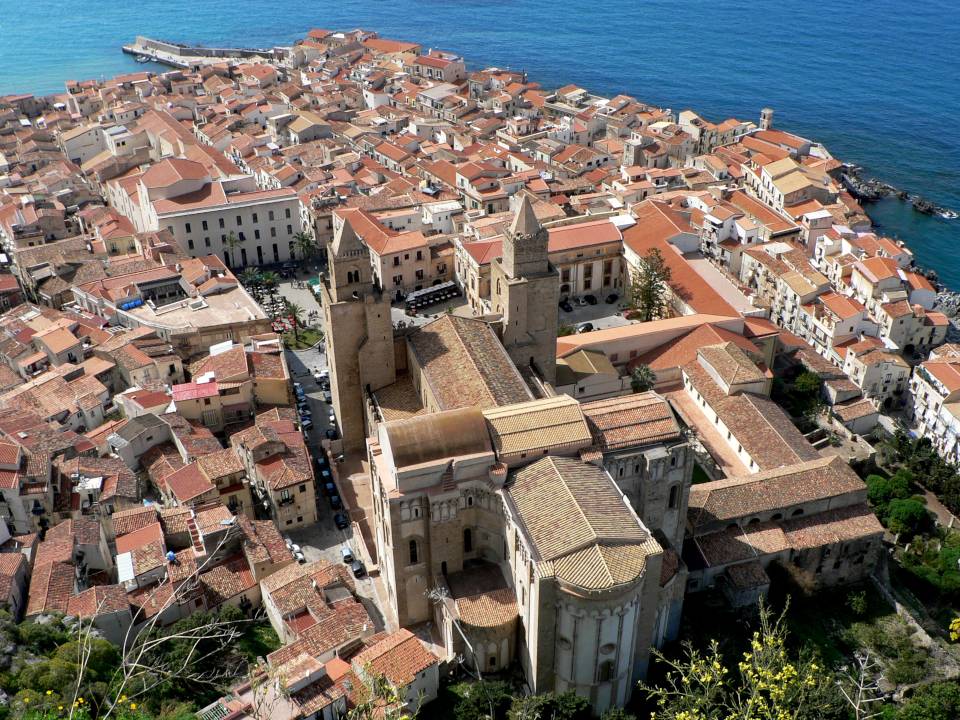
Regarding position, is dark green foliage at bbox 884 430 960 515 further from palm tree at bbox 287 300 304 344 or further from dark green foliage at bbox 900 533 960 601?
palm tree at bbox 287 300 304 344

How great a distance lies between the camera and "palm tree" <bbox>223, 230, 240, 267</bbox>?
7823cm

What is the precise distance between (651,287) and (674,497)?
30303 mm

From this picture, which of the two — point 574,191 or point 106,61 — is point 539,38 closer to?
point 106,61

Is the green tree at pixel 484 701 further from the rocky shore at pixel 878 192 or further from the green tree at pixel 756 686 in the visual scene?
the rocky shore at pixel 878 192

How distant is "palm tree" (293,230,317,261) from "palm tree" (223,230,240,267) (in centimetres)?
541

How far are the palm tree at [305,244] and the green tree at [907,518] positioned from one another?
52.9 m

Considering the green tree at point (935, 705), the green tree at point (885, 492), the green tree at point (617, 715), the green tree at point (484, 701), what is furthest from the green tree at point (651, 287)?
the green tree at point (484, 701)

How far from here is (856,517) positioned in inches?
1865

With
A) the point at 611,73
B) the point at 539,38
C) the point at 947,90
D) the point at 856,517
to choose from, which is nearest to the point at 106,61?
the point at 539,38

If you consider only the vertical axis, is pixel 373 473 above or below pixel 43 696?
above

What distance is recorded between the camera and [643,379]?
5941 centimetres

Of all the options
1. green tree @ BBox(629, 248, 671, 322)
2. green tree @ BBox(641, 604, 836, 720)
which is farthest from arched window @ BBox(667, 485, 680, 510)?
green tree @ BBox(629, 248, 671, 322)

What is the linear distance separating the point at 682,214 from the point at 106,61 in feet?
438

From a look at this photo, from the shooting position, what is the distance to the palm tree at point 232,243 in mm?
78231
